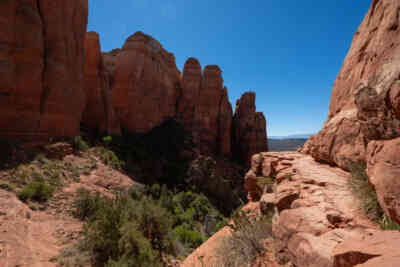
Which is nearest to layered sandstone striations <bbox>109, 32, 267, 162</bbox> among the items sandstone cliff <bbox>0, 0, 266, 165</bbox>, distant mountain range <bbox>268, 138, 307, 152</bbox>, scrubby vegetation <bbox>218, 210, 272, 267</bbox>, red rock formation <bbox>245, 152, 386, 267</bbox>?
sandstone cliff <bbox>0, 0, 266, 165</bbox>

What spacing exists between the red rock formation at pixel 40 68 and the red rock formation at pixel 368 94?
12.9 m

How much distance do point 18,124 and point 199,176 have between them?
13416mm

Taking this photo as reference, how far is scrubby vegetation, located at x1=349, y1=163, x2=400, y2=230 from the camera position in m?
1.74

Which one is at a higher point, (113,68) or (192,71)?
(192,71)

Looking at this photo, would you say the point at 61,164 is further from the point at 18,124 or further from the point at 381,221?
the point at 381,221

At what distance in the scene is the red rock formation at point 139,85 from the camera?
1759 centimetres

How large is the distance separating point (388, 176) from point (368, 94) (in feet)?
4.27

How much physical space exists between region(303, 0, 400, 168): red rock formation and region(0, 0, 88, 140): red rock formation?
42.3 ft

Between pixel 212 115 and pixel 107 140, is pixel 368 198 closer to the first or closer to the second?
pixel 107 140

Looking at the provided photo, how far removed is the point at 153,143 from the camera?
59.1 ft

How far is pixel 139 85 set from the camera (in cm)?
1808

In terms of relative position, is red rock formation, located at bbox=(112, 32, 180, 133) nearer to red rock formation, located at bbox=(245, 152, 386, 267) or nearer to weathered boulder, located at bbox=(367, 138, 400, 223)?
red rock formation, located at bbox=(245, 152, 386, 267)

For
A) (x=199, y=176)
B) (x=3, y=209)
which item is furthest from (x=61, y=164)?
(x=199, y=176)

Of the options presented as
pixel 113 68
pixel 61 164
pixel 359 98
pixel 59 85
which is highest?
pixel 113 68
